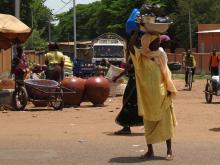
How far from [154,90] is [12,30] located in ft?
30.6

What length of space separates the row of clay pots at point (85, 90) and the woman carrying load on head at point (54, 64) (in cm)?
100

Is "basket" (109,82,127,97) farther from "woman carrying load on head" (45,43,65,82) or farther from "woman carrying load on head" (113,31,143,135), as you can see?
"woman carrying load on head" (113,31,143,135)

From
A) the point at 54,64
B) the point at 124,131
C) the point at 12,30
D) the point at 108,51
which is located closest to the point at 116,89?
the point at 54,64

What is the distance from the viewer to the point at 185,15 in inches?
2835

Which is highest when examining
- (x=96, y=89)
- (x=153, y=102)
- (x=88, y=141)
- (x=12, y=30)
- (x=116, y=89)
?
(x=12, y=30)

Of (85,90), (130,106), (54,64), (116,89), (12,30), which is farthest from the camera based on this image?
(116,89)

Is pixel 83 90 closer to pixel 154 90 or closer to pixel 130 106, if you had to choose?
pixel 130 106

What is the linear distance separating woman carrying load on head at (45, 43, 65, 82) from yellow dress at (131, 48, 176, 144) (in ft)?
32.8

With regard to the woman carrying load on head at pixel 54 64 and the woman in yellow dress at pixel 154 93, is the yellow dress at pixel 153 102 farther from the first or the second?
the woman carrying load on head at pixel 54 64

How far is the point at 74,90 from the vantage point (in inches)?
682

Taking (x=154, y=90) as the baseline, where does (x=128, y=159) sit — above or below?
below

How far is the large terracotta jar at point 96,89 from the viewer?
17594 mm

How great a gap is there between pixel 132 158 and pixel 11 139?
8.95ft

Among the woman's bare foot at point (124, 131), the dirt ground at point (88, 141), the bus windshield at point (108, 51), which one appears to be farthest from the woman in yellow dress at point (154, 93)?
the bus windshield at point (108, 51)
